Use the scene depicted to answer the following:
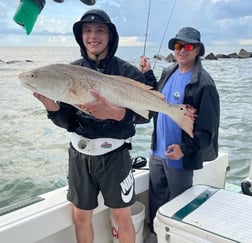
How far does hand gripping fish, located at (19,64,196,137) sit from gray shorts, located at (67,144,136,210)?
361mm

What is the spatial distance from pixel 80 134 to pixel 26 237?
26.3 inches

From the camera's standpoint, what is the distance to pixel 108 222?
280cm

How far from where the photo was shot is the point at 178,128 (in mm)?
2439

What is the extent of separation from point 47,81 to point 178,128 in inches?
40.1

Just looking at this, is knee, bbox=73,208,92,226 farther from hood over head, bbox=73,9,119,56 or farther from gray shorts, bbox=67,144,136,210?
hood over head, bbox=73,9,119,56

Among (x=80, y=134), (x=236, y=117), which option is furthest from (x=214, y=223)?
(x=236, y=117)

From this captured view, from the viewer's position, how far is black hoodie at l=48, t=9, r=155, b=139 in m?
2.12

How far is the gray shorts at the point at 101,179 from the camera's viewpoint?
7.04ft

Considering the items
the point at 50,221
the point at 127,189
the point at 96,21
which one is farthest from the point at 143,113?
the point at 50,221

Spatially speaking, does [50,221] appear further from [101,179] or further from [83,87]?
[83,87]

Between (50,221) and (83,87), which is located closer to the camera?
(83,87)

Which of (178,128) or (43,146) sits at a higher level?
(178,128)

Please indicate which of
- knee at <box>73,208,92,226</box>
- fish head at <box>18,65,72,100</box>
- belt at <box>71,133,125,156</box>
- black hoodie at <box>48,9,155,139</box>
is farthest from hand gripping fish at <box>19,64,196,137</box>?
knee at <box>73,208,92,226</box>

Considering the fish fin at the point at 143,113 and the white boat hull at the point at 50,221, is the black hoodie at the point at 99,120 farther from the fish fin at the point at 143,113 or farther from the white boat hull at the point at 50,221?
the white boat hull at the point at 50,221
